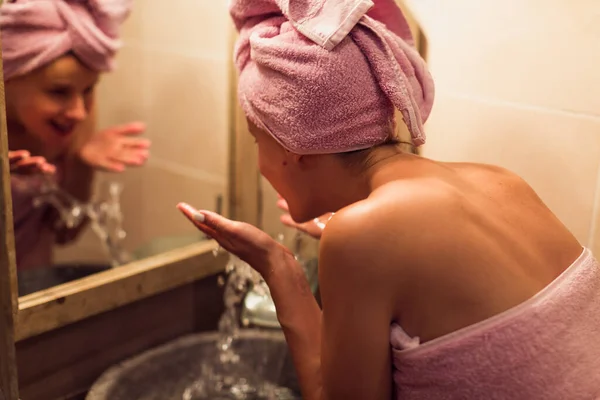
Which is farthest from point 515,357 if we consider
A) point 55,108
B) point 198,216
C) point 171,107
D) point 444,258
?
point 171,107

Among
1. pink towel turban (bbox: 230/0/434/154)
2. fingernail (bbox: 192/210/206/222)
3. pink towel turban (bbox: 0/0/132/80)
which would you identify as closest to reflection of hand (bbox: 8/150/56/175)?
pink towel turban (bbox: 0/0/132/80)

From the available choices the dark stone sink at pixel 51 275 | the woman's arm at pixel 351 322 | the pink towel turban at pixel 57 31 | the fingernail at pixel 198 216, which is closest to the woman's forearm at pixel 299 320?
the woman's arm at pixel 351 322

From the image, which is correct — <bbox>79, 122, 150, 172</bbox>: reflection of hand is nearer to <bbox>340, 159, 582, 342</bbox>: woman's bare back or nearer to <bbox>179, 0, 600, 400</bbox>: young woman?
<bbox>179, 0, 600, 400</bbox>: young woman

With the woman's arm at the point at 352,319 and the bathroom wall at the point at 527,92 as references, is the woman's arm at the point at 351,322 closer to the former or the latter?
the woman's arm at the point at 352,319

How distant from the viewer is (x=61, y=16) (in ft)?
3.45

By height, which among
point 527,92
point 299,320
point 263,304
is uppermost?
point 527,92

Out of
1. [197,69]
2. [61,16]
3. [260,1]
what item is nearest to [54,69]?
[61,16]

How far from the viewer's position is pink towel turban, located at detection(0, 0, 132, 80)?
3.24 ft

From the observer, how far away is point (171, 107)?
141cm

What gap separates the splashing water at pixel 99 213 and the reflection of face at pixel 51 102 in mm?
94

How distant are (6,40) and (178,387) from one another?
582mm

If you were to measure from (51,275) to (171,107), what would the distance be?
472mm

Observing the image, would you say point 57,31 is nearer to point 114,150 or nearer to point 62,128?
point 62,128

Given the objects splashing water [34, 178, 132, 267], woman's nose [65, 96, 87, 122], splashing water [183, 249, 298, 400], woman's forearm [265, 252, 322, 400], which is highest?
woman's nose [65, 96, 87, 122]
